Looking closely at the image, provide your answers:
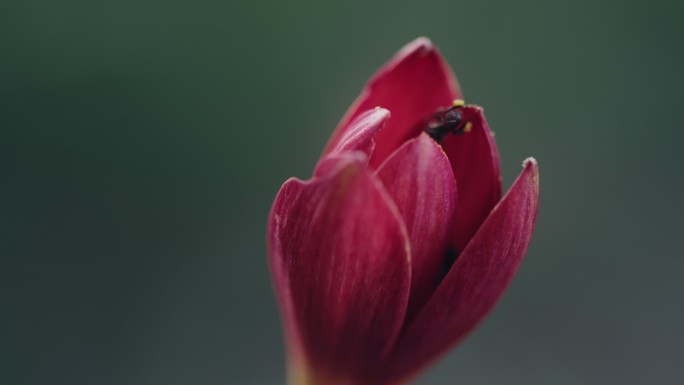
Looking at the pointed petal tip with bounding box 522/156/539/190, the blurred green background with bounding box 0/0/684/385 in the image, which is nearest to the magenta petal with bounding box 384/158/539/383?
the pointed petal tip with bounding box 522/156/539/190

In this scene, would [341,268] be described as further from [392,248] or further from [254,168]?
[254,168]

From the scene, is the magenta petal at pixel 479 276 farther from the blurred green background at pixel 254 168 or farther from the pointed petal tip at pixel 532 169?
the blurred green background at pixel 254 168

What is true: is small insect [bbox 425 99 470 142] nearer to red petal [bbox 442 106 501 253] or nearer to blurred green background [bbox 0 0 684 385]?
red petal [bbox 442 106 501 253]

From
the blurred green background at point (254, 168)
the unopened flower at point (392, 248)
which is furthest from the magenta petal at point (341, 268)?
the blurred green background at point (254, 168)

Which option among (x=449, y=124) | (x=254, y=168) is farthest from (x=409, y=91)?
(x=254, y=168)

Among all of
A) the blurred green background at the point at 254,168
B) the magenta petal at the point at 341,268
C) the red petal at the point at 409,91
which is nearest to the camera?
the magenta petal at the point at 341,268

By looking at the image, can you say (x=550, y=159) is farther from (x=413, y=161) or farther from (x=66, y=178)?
(x=413, y=161)

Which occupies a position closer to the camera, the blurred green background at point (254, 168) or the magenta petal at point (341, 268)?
the magenta petal at point (341, 268)

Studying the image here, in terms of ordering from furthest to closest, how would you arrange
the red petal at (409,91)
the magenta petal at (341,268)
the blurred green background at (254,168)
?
1. the blurred green background at (254,168)
2. the red petal at (409,91)
3. the magenta petal at (341,268)
